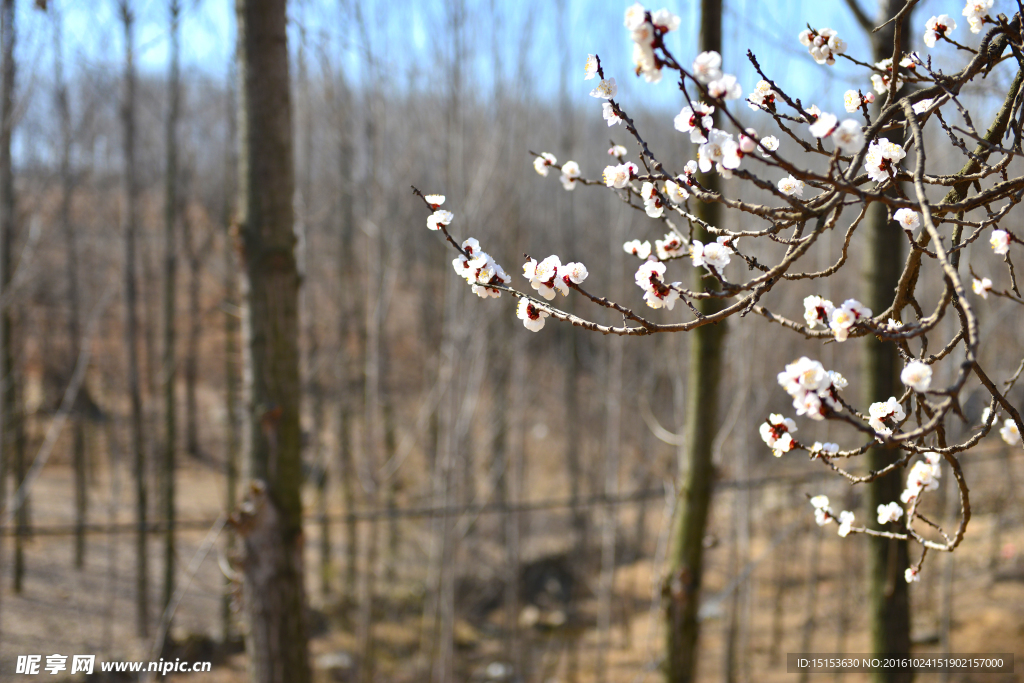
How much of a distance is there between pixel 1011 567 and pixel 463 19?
A: 8349 mm

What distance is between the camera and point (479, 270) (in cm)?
119

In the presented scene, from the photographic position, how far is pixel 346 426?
30.4 feet

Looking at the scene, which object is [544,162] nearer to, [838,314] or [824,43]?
[824,43]

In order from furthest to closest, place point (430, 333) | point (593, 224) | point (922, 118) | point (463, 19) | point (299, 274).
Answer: point (593, 224) → point (430, 333) → point (463, 19) → point (299, 274) → point (922, 118)

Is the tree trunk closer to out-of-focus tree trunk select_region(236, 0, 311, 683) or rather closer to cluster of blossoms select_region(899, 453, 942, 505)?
cluster of blossoms select_region(899, 453, 942, 505)

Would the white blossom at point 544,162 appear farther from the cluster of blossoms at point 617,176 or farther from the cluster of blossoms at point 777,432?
the cluster of blossoms at point 777,432

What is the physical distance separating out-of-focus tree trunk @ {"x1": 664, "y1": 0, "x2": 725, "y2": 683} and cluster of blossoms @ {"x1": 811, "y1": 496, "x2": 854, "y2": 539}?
1209mm

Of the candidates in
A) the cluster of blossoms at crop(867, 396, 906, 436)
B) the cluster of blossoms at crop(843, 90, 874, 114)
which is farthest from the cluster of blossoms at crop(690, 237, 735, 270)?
the cluster of blossoms at crop(843, 90, 874, 114)

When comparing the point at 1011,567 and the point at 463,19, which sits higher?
the point at 463,19

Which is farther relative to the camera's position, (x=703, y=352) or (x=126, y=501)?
(x=126, y=501)

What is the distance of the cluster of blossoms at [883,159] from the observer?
112cm

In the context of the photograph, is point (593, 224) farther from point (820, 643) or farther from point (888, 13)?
point (888, 13)

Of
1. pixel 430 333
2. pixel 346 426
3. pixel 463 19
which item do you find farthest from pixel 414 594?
pixel 463 19

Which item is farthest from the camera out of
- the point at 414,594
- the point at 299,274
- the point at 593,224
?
the point at 593,224
